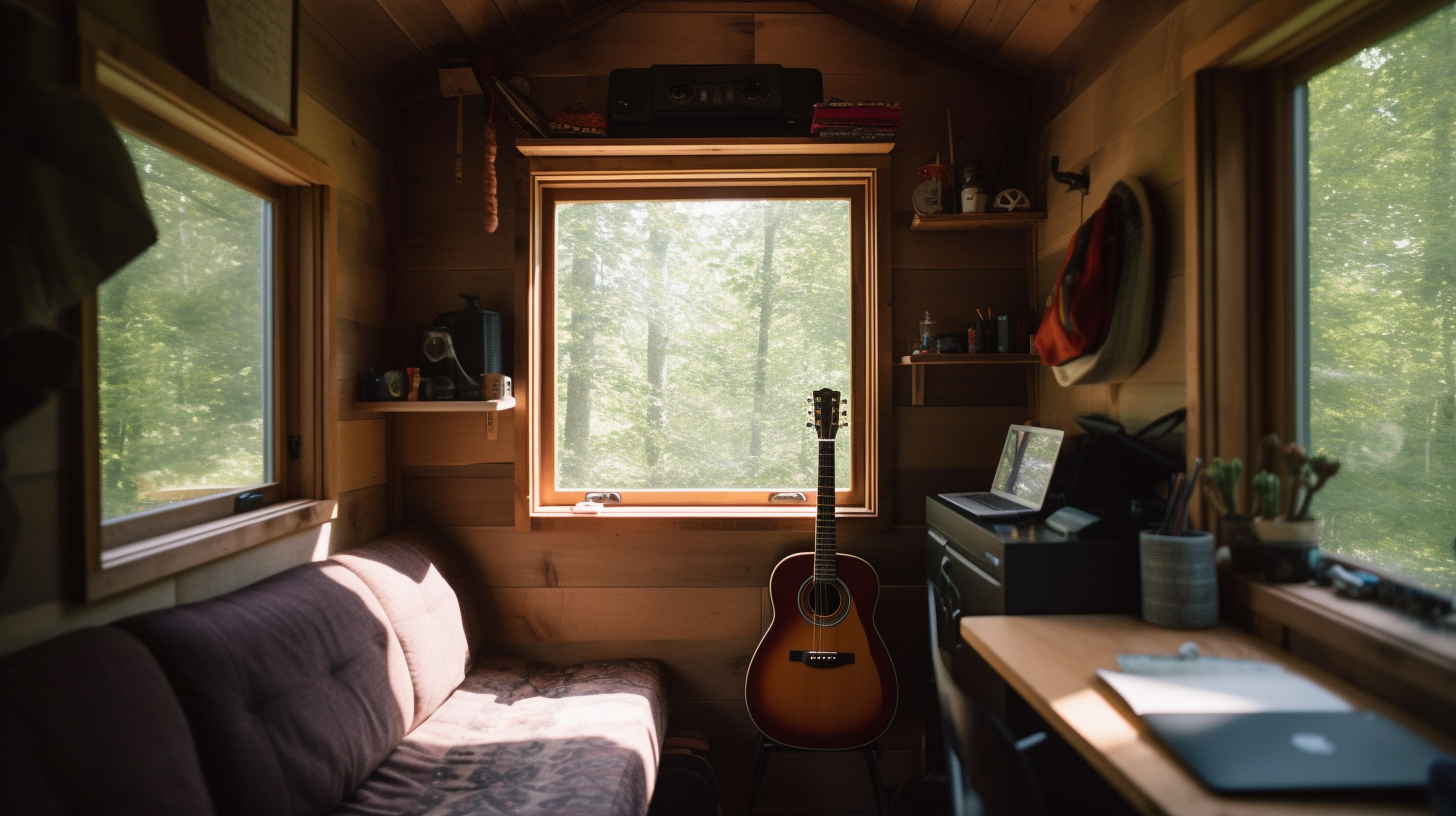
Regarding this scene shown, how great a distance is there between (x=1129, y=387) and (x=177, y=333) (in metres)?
2.26

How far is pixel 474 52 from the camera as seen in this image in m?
2.52

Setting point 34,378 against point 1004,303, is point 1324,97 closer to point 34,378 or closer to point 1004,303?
point 1004,303

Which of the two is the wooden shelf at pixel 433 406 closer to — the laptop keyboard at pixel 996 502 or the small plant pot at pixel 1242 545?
the laptop keyboard at pixel 996 502

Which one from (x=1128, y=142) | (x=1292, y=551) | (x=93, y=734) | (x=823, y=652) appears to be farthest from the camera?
A: (x=823, y=652)

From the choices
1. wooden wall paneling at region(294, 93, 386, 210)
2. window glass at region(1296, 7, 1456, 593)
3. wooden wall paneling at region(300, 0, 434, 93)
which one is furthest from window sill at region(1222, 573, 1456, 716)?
wooden wall paneling at region(300, 0, 434, 93)

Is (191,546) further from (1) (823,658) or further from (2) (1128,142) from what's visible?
(2) (1128,142)

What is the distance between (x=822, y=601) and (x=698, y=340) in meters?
0.95

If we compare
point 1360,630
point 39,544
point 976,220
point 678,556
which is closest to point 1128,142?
point 976,220

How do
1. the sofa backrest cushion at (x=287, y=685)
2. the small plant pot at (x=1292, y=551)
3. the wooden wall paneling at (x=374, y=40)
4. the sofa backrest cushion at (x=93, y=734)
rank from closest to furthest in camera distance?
the sofa backrest cushion at (x=93, y=734) → the sofa backrest cushion at (x=287, y=685) → the small plant pot at (x=1292, y=551) → the wooden wall paneling at (x=374, y=40)

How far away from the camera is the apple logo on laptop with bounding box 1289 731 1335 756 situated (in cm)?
100

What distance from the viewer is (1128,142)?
1.98 meters

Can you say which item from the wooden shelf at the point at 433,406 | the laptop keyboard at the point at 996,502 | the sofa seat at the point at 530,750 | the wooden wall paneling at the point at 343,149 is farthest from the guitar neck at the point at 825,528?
the wooden wall paneling at the point at 343,149

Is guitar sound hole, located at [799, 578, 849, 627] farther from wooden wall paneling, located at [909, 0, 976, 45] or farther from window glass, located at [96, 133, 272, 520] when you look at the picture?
wooden wall paneling, located at [909, 0, 976, 45]

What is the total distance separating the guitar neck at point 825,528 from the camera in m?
2.30
